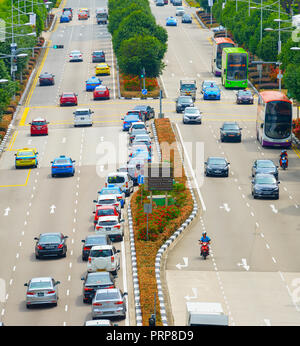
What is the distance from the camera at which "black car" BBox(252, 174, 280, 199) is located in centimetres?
5238

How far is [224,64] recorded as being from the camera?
315ft

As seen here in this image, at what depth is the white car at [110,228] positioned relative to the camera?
4316cm

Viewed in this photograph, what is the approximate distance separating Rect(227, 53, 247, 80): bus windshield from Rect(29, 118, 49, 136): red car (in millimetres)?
27320

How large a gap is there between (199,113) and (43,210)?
30101mm

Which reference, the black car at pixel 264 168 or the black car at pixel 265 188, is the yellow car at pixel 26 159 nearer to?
the black car at pixel 264 168

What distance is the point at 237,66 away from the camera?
9419 cm

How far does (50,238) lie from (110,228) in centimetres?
368

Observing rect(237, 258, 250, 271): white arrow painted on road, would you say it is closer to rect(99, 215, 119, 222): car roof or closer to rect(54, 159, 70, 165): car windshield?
rect(99, 215, 119, 222): car roof

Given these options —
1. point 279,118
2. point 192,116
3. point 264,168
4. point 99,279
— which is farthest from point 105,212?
point 192,116

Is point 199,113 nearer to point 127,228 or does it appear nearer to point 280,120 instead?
point 280,120

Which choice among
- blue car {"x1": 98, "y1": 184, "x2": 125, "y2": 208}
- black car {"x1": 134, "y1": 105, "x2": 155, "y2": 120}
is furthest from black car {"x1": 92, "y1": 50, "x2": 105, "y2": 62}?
blue car {"x1": 98, "y1": 184, "x2": 125, "y2": 208}

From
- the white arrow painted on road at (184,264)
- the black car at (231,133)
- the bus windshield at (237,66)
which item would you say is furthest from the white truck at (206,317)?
the bus windshield at (237,66)
